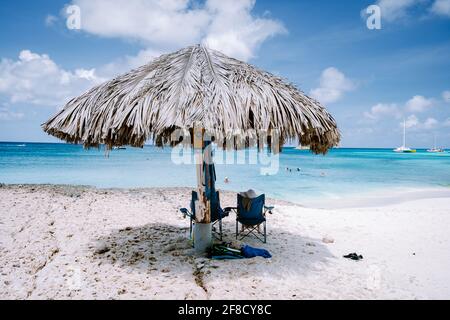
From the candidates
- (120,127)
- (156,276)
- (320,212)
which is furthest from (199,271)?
(320,212)

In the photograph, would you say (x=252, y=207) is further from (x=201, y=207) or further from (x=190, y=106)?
(x=190, y=106)

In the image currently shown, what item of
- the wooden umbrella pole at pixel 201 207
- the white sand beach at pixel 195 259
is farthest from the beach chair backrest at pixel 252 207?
the wooden umbrella pole at pixel 201 207

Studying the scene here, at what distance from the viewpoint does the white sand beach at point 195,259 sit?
323cm

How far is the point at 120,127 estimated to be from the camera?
10.6ft

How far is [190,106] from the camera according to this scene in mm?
3119

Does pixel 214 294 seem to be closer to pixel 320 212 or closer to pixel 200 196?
pixel 200 196

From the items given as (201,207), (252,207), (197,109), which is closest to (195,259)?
(201,207)

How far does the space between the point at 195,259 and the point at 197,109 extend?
6.39 ft

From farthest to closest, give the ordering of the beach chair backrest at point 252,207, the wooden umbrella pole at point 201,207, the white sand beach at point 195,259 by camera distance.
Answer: the beach chair backrest at point 252,207 → the wooden umbrella pole at point 201,207 → the white sand beach at point 195,259

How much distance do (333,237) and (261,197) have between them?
72.2 inches

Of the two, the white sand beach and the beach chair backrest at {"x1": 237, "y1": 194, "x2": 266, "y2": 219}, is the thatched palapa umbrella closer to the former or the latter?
the beach chair backrest at {"x1": 237, "y1": 194, "x2": 266, "y2": 219}

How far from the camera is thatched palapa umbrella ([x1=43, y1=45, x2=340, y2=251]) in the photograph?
311 cm

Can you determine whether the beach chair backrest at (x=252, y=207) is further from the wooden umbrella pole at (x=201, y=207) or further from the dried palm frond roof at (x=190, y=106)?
the dried palm frond roof at (x=190, y=106)
